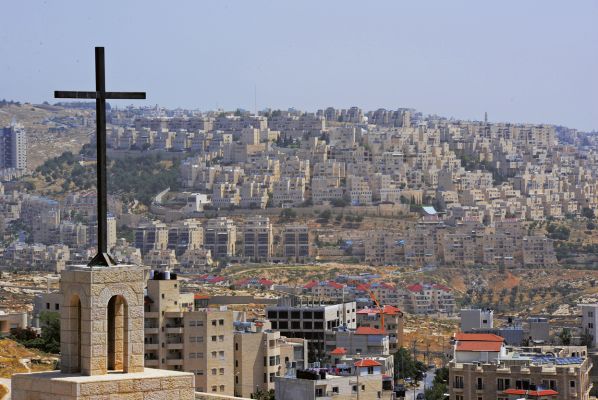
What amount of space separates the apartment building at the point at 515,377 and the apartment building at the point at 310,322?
9.70 meters

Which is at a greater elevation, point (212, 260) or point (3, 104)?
point (3, 104)

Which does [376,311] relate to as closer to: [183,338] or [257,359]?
[257,359]

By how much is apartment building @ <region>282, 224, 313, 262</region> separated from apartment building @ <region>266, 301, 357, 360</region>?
36842 millimetres

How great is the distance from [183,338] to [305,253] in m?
50.6

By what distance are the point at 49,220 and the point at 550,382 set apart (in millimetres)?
61267

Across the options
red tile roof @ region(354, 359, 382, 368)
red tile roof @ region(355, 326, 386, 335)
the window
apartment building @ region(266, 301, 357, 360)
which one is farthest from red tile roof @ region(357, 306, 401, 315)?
the window

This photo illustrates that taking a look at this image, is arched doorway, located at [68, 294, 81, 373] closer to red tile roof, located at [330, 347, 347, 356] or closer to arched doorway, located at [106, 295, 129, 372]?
arched doorway, located at [106, 295, 129, 372]

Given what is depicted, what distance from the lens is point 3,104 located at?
383 ft

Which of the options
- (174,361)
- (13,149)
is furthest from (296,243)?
(174,361)

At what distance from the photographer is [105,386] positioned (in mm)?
5266

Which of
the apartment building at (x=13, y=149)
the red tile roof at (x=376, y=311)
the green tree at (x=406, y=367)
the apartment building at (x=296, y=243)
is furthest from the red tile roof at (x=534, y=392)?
the apartment building at (x=13, y=149)

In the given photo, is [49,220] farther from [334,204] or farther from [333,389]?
[333,389]

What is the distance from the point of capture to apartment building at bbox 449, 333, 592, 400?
27789mm

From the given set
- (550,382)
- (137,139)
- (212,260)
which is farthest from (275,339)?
(137,139)
